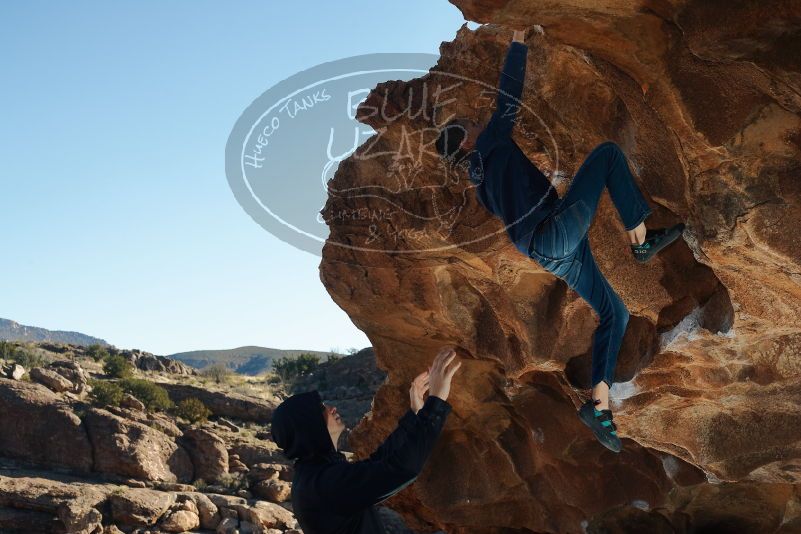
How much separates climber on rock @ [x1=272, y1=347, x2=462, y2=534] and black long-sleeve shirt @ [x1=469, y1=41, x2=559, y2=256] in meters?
1.40

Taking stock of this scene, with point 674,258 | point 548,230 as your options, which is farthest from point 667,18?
point 674,258

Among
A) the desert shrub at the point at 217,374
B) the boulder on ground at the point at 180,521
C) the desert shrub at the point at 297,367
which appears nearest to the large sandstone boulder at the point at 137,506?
the boulder on ground at the point at 180,521

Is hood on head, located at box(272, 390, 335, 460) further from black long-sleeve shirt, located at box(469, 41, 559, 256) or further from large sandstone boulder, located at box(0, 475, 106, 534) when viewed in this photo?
large sandstone boulder, located at box(0, 475, 106, 534)

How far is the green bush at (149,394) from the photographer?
27.6 m

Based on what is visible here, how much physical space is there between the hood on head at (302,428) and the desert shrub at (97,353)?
35.5 meters

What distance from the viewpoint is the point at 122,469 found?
785 inches

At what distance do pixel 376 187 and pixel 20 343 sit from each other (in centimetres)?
3492

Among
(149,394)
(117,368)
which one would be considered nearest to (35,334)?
(117,368)

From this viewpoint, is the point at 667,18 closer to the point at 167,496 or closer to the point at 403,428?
the point at 403,428

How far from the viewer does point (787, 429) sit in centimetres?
742

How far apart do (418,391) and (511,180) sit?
68.0 inches

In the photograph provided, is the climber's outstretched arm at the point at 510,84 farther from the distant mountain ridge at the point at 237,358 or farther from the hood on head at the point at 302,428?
the distant mountain ridge at the point at 237,358

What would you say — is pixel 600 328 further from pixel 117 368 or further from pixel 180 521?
pixel 117 368

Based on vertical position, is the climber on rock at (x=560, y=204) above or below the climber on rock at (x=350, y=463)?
above
